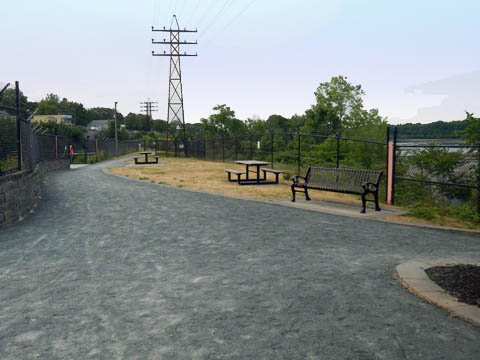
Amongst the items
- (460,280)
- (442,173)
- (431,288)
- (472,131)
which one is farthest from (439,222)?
(431,288)

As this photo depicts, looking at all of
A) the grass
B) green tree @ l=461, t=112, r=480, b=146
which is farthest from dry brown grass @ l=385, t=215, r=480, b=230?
green tree @ l=461, t=112, r=480, b=146

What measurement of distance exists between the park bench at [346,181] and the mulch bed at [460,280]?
14.9 ft

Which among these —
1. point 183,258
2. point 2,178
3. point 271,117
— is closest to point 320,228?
point 183,258

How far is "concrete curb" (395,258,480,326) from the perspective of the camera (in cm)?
391

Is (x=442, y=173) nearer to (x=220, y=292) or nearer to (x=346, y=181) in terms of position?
(x=346, y=181)

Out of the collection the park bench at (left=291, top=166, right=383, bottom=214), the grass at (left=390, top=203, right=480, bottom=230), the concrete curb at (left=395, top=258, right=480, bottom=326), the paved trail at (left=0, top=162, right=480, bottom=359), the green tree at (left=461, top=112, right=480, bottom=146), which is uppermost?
the green tree at (left=461, top=112, right=480, bottom=146)

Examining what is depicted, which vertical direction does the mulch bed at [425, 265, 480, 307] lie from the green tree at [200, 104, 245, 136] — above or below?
below

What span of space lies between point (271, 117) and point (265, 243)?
100 metres

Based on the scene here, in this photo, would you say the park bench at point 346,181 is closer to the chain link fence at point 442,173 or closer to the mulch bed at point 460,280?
the chain link fence at point 442,173

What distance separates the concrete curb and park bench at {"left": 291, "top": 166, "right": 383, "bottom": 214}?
4227mm

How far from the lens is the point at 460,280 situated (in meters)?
4.76

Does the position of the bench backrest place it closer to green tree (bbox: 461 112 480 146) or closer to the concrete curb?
green tree (bbox: 461 112 480 146)

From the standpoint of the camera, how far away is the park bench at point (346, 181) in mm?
9945

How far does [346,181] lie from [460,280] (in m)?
6.30
